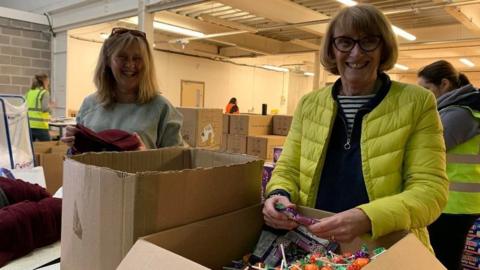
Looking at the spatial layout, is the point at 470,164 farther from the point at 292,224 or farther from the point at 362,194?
the point at 292,224

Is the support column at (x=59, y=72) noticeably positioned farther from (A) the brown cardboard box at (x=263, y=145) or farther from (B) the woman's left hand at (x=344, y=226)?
(B) the woman's left hand at (x=344, y=226)

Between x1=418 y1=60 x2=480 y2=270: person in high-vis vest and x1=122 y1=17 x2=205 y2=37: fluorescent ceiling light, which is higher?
x1=122 y1=17 x2=205 y2=37: fluorescent ceiling light

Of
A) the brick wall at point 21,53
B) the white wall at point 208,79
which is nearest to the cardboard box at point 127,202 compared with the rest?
the white wall at point 208,79

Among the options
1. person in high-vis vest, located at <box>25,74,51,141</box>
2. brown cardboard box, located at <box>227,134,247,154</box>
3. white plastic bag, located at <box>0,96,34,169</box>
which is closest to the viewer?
white plastic bag, located at <box>0,96,34,169</box>

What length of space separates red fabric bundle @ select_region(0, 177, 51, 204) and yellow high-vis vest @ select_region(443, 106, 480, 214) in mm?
1894

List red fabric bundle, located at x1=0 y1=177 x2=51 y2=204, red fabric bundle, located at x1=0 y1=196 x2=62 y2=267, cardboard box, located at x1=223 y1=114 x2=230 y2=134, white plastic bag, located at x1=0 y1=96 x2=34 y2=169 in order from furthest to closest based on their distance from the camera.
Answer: cardboard box, located at x1=223 y1=114 x2=230 y2=134 < white plastic bag, located at x1=0 y1=96 x2=34 y2=169 < red fabric bundle, located at x1=0 y1=177 x2=51 y2=204 < red fabric bundle, located at x1=0 y1=196 x2=62 y2=267

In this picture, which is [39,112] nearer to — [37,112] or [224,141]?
[37,112]

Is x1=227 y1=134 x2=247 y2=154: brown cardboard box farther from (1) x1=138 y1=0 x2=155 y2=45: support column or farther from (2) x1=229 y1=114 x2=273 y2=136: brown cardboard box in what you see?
(1) x1=138 y1=0 x2=155 y2=45: support column

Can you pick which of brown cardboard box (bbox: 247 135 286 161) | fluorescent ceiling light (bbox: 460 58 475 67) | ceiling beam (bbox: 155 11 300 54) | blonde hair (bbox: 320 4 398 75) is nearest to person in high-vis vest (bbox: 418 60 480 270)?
blonde hair (bbox: 320 4 398 75)

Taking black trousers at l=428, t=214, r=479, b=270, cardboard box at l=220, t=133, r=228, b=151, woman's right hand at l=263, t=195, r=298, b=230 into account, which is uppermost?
woman's right hand at l=263, t=195, r=298, b=230

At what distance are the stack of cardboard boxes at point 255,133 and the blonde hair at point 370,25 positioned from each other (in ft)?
12.6

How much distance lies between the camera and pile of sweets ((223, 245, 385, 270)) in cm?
76

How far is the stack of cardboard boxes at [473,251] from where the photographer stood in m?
2.65

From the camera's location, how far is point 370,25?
106 centimetres
